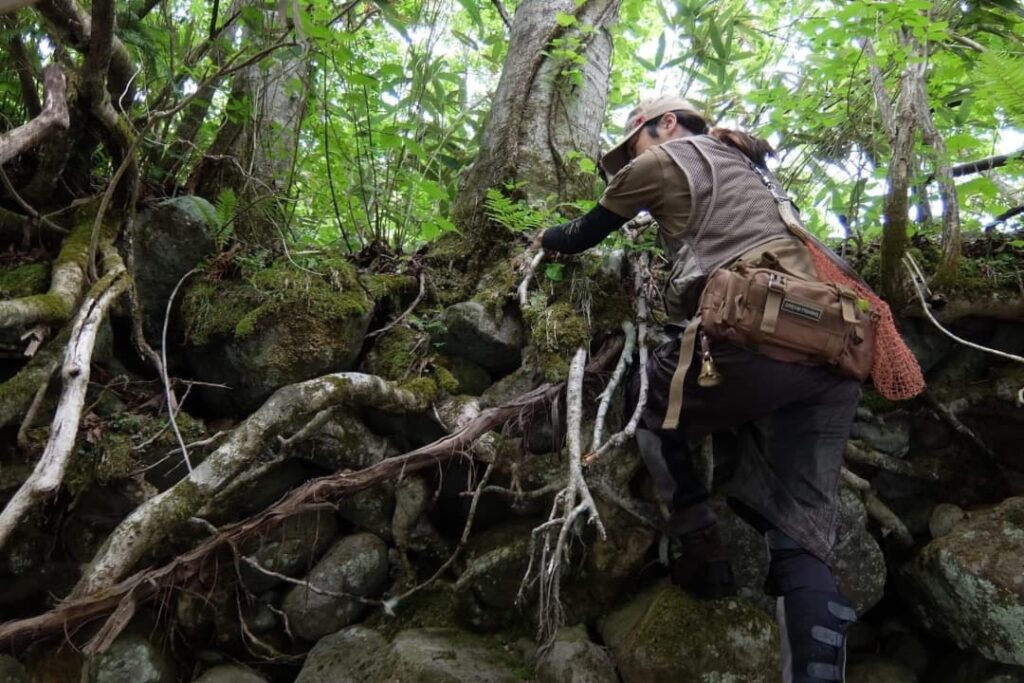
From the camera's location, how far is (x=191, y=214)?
12.8 feet

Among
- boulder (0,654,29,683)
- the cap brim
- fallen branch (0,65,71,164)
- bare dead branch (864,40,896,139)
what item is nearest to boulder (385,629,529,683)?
boulder (0,654,29,683)

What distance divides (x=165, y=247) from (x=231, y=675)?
265cm

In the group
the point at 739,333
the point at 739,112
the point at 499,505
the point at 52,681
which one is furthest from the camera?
the point at 739,112

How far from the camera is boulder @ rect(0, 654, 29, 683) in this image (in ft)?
8.16

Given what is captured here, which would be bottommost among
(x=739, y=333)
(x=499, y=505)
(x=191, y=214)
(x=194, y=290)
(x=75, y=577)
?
(x=75, y=577)

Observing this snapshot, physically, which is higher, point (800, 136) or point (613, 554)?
point (800, 136)

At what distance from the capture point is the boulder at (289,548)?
10.0ft

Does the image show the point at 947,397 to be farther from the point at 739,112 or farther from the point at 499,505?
the point at 739,112

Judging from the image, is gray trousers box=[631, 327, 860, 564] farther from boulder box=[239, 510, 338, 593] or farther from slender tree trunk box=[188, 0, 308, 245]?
slender tree trunk box=[188, 0, 308, 245]

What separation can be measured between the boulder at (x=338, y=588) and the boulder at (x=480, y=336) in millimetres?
1243

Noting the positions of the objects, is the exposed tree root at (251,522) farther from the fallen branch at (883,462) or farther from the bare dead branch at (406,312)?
the fallen branch at (883,462)

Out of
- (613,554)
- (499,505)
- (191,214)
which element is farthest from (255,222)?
(613,554)

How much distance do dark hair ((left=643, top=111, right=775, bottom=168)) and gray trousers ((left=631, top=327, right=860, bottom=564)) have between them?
3.52ft

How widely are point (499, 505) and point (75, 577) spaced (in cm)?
223
